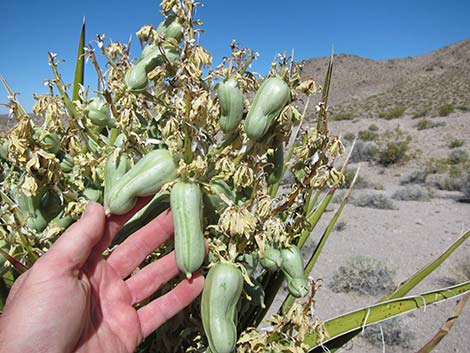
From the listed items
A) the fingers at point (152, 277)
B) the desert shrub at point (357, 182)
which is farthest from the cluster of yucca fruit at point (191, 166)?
the desert shrub at point (357, 182)

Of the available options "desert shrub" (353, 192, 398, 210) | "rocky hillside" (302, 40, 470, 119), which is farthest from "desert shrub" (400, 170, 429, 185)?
"rocky hillside" (302, 40, 470, 119)

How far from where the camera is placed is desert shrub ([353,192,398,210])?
319 inches

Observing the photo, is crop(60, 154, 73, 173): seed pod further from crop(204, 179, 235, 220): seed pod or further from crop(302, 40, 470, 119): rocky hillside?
crop(302, 40, 470, 119): rocky hillside

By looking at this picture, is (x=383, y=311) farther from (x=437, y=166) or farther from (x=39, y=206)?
(x=437, y=166)

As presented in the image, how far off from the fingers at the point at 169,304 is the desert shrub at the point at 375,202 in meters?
7.46

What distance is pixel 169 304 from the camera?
4.27ft

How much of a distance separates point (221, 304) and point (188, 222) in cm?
23

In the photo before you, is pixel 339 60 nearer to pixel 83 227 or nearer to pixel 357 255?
pixel 357 255

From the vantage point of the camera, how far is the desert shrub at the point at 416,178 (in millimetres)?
10047

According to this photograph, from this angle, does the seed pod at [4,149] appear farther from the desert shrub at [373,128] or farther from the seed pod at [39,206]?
the desert shrub at [373,128]

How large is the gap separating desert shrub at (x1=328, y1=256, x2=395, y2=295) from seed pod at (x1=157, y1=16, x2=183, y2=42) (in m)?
4.57

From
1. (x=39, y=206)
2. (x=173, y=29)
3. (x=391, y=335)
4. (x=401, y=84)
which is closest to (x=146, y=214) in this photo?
(x=39, y=206)

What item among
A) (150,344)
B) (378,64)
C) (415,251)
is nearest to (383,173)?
(415,251)

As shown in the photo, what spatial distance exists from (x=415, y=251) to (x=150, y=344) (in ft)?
18.2
